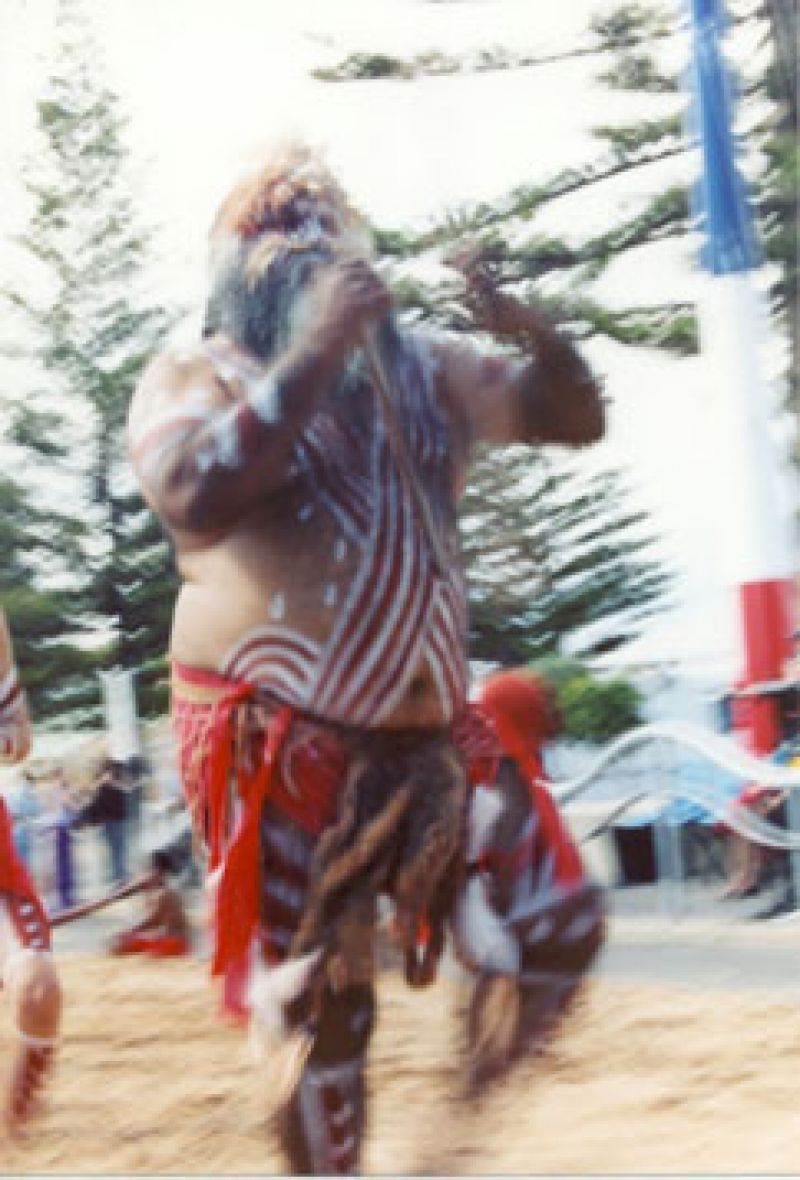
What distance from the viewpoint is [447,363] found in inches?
101

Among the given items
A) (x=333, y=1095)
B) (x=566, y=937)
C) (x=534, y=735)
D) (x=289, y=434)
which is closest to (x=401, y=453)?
(x=289, y=434)

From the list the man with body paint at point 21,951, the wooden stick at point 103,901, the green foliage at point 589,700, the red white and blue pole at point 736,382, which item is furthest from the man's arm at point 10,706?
the red white and blue pole at point 736,382

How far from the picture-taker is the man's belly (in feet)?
8.18

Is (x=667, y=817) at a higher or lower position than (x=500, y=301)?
lower

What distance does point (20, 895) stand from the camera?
110 inches

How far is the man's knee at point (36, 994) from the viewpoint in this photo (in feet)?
8.91

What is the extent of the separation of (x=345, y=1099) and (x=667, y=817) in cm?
59

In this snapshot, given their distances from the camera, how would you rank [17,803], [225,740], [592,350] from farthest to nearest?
[17,803] → [592,350] → [225,740]

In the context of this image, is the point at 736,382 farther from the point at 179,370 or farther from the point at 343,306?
the point at 179,370

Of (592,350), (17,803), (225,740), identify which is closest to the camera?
(225,740)

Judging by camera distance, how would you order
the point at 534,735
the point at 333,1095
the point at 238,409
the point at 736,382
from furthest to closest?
the point at 736,382 → the point at 534,735 → the point at 333,1095 → the point at 238,409

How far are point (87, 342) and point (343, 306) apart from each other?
0.43 meters

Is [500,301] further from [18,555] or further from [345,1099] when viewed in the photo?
[345,1099]

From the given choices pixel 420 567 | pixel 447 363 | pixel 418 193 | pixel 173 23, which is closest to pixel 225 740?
pixel 420 567
